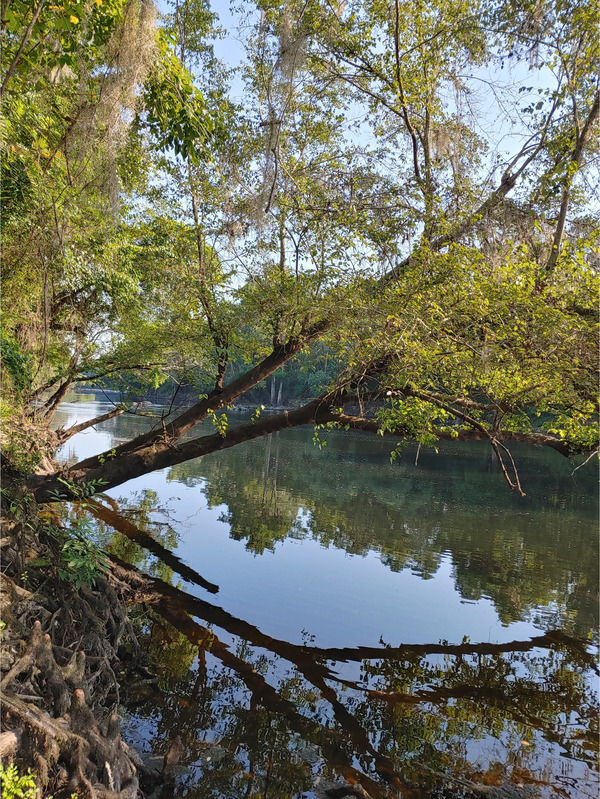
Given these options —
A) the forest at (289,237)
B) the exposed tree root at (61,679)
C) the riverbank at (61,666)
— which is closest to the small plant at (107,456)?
the forest at (289,237)

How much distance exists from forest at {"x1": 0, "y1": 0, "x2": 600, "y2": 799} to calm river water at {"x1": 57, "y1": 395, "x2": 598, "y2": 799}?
74 centimetres

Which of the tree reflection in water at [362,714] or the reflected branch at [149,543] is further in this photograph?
the reflected branch at [149,543]

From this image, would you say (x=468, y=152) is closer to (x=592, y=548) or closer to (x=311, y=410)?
(x=311, y=410)

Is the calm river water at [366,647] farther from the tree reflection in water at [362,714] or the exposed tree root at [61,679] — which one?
the exposed tree root at [61,679]

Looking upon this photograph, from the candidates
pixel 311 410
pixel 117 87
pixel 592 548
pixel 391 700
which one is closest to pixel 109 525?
pixel 311 410

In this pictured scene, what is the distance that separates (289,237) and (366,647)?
6168mm

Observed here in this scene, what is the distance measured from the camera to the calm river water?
4609mm

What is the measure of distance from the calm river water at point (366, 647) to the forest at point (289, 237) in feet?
2.43

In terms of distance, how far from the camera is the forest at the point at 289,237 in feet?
17.8

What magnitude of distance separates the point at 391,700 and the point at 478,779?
134 cm

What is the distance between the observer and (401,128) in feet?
28.1

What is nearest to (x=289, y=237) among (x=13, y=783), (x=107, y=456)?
(x=107, y=456)

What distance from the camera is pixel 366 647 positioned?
275 inches

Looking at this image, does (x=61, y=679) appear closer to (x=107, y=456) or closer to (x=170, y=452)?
(x=170, y=452)
